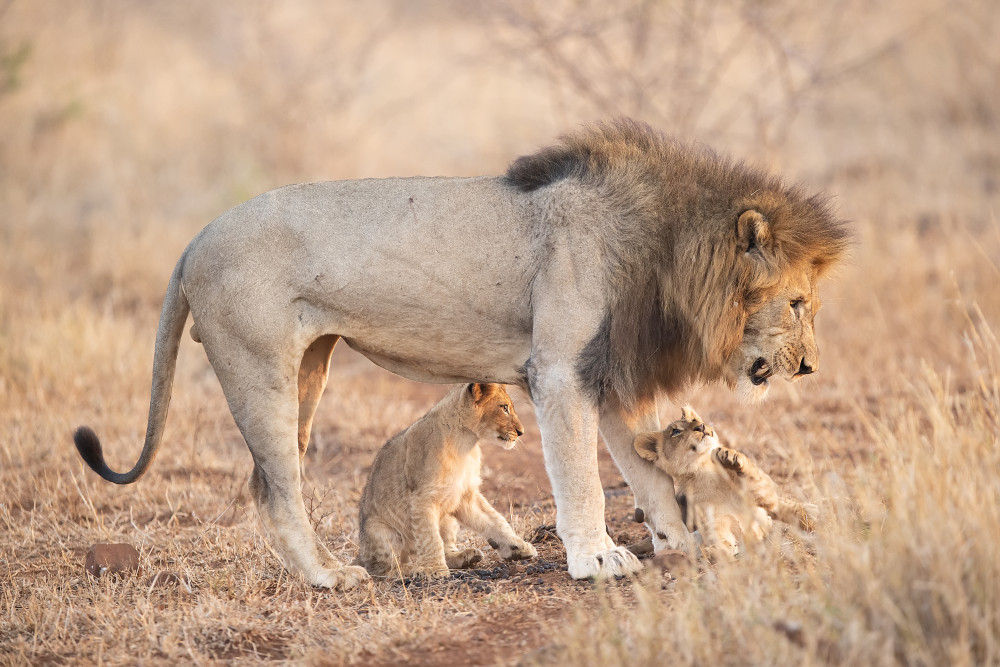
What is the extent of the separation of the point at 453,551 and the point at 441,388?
3.66 metres

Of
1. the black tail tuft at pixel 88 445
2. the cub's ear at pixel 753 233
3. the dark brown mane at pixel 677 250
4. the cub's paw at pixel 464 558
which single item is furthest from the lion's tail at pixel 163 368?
the cub's ear at pixel 753 233

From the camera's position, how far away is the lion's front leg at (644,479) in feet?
13.6

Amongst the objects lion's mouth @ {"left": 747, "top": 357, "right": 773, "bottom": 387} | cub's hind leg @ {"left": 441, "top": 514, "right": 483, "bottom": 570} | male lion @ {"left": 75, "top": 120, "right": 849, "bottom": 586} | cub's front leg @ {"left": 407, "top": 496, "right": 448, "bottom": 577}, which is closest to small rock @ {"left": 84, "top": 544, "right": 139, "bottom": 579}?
male lion @ {"left": 75, "top": 120, "right": 849, "bottom": 586}

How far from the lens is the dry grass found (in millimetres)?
3016

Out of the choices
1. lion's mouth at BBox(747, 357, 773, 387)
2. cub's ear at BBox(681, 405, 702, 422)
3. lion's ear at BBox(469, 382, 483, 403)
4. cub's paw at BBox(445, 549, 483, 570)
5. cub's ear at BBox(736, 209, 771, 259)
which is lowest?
cub's paw at BBox(445, 549, 483, 570)

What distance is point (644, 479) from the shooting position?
423 centimetres

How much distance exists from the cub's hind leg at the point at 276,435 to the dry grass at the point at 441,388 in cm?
13

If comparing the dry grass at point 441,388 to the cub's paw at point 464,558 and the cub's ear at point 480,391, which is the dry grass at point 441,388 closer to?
the cub's paw at point 464,558

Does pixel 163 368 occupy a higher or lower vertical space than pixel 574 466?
higher

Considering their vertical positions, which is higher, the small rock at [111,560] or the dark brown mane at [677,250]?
the dark brown mane at [677,250]

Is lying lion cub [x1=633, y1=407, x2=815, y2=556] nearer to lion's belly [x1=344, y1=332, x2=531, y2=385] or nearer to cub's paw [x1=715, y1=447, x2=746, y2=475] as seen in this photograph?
cub's paw [x1=715, y1=447, x2=746, y2=475]

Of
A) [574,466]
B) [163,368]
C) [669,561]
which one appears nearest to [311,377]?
[163,368]

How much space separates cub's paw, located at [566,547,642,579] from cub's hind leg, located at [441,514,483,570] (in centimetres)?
74

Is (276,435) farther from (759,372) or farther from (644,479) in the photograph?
(759,372)
